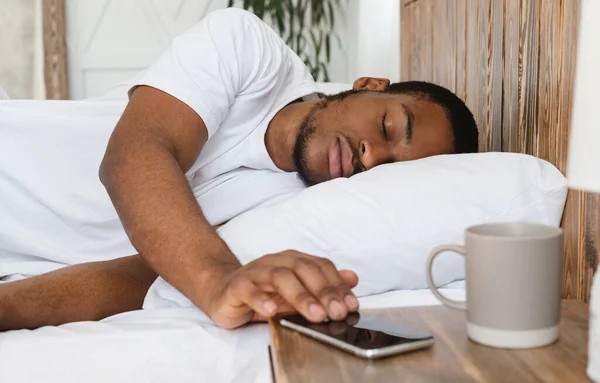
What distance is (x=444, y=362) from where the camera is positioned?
555 millimetres

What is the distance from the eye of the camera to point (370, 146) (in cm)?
131

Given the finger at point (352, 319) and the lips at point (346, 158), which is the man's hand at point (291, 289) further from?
the lips at point (346, 158)

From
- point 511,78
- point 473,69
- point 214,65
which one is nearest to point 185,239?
point 214,65

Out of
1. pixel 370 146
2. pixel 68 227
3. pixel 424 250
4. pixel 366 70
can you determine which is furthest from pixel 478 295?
pixel 366 70

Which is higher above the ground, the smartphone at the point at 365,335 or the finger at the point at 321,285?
the finger at the point at 321,285

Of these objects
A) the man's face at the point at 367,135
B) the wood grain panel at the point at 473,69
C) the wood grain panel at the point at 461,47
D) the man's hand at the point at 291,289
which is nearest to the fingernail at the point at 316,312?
the man's hand at the point at 291,289

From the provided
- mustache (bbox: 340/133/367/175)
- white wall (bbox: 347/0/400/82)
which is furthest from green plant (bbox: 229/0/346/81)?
mustache (bbox: 340/133/367/175)

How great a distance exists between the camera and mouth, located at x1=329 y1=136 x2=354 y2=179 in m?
1.33

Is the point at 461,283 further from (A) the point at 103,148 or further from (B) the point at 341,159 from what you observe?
(A) the point at 103,148

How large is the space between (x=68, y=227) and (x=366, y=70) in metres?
1.97

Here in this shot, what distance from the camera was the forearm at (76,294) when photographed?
103 cm

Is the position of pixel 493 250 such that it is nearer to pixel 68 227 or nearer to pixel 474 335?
pixel 474 335

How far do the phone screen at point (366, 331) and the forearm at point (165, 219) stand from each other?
0.76 ft

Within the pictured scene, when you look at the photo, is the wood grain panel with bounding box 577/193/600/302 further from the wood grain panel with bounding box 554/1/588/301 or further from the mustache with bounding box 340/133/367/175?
the mustache with bounding box 340/133/367/175
